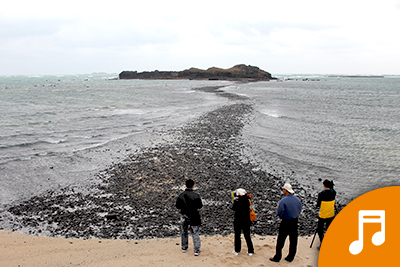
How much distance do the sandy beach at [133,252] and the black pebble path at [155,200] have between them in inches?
19.2

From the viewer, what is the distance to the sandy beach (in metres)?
8.00

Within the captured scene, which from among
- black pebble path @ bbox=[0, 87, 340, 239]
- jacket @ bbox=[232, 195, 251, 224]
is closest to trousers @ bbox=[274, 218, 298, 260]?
jacket @ bbox=[232, 195, 251, 224]

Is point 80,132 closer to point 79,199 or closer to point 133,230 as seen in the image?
point 79,199

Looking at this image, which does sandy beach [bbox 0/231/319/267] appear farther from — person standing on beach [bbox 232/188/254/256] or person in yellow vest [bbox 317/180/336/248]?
person in yellow vest [bbox 317/180/336/248]

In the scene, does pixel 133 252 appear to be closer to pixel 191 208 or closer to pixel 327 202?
pixel 191 208

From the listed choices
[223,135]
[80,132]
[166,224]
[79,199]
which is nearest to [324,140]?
[223,135]

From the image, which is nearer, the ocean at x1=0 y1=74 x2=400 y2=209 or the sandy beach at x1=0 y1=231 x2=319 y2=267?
the sandy beach at x1=0 y1=231 x2=319 y2=267

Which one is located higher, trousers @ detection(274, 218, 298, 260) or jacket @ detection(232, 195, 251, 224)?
jacket @ detection(232, 195, 251, 224)

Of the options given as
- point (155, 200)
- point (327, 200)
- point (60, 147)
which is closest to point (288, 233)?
point (327, 200)

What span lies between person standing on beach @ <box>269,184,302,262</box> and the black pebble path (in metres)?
1.98

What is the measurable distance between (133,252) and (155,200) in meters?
3.91

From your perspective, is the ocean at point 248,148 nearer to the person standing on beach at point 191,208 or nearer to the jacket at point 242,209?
the jacket at point 242,209

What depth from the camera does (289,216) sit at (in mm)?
7625

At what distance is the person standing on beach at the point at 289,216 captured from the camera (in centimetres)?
757
